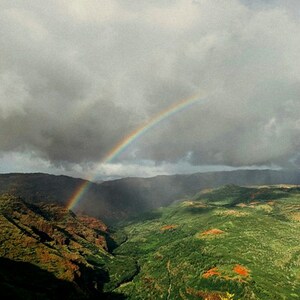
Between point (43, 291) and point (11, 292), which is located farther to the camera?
point (43, 291)
